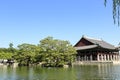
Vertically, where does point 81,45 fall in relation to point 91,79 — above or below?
above

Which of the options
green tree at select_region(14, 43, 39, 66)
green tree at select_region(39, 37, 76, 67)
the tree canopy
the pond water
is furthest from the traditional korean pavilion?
the pond water

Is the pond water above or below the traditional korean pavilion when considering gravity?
below

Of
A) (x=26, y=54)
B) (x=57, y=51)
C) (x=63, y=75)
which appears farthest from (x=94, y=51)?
(x=63, y=75)

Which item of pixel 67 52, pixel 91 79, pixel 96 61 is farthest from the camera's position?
pixel 96 61

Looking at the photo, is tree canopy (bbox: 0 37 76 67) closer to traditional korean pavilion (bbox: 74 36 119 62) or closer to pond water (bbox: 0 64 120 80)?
pond water (bbox: 0 64 120 80)

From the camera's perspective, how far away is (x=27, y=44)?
6875 cm

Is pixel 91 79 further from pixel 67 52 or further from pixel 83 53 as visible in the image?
pixel 83 53

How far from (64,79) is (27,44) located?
4431 cm

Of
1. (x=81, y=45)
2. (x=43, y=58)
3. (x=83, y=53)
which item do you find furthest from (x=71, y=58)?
(x=81, y=45)

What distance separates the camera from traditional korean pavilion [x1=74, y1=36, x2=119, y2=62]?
249 ft

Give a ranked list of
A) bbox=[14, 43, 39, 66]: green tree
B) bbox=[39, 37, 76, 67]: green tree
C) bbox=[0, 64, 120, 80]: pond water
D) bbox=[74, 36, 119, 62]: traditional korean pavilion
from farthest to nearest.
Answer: bbox=[74, 36, 119, 62]: traditional korean pavilion < bbox=[14, 43, 39, 66]: green tree < bbox=[39, 37, 76, 67]: green tree < bbox=[0, 64, 120, 80]: pond water

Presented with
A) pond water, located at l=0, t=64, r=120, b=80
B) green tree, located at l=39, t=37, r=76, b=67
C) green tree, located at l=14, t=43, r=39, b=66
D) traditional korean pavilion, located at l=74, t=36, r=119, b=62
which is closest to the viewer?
pond water, located at l=0, t=64, r=120, b=80

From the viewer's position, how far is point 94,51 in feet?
250

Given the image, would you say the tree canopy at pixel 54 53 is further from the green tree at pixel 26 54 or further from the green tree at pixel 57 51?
the green tree at pixel 26 54
